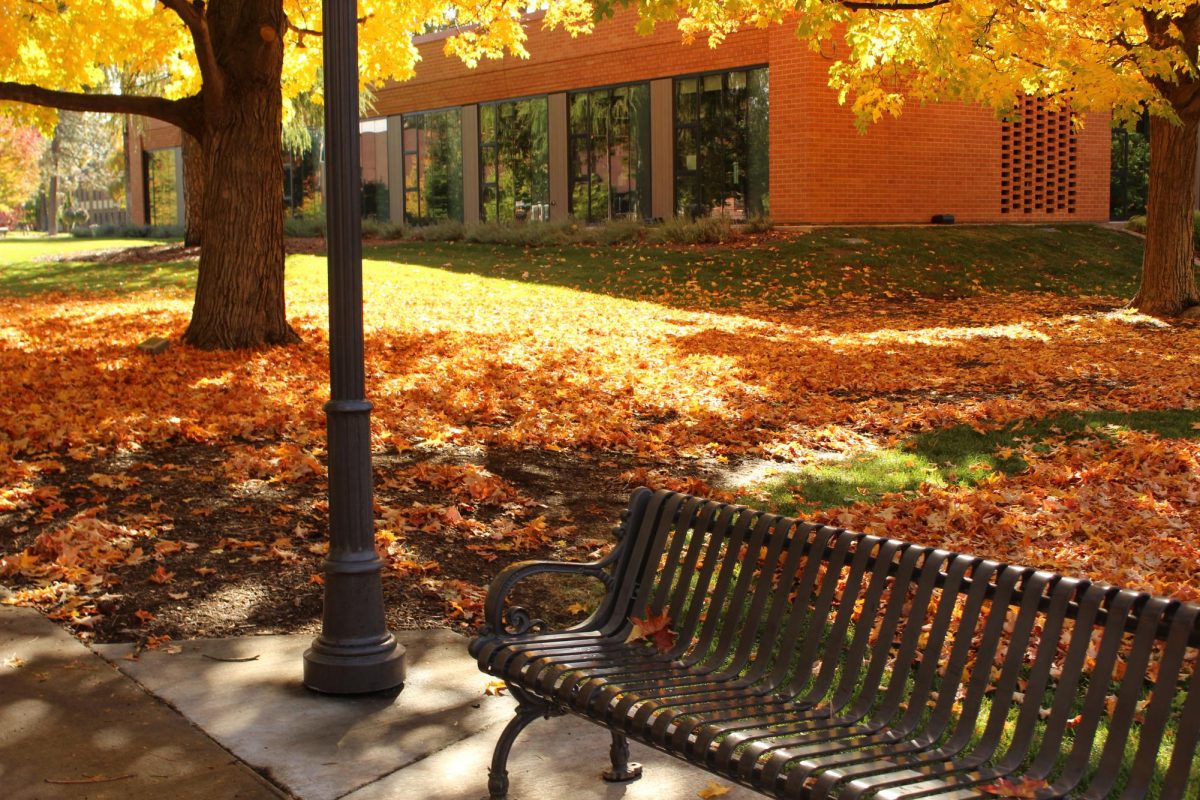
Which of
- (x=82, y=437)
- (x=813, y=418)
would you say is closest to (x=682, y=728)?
(x=82, y=437)

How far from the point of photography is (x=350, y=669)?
4785mm

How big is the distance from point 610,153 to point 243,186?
65.5 ft

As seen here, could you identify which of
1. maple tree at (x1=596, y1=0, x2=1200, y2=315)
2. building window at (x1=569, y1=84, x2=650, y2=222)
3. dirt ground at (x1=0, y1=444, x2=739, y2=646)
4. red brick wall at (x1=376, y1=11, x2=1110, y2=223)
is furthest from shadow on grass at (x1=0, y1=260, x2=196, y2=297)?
dirt ground at (x1=0, y1=444, x2=739, y2=646)

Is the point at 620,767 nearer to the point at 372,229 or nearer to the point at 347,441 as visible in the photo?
the point at 347,441

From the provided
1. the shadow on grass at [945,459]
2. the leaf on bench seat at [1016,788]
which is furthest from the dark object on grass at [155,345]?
the leaf on bench seat at [1016,788]

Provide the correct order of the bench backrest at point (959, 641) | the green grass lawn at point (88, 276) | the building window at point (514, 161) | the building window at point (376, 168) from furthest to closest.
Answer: the building window at point (376, 168), the building window at point (514, 161), the green grass lawn at point (88, 276), the bench backrest at point (959, 641)

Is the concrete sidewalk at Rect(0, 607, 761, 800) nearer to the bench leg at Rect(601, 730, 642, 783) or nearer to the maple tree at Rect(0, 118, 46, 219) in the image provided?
the bench leg at Rect(601, 730, 642, 783)

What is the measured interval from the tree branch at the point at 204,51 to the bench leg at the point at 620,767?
10631 mm

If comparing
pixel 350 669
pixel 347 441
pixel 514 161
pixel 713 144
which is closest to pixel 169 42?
pixel 347 441

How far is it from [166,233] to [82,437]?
44.3 meters

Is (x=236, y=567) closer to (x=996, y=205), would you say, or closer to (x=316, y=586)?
(x=316, y=586)

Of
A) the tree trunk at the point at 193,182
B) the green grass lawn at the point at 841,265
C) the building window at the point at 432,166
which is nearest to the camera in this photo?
the green grass lawn at the point at 841,265

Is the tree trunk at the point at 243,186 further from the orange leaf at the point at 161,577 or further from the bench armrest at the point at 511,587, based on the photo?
the bench armrest at the point at 511,587

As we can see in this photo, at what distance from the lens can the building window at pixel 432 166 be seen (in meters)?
37.6
